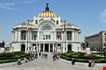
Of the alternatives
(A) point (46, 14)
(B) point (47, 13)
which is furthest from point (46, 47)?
(B) point (47, 13)

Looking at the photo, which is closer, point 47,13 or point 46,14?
point 46,14

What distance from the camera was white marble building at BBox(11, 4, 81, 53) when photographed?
128500 millimetres

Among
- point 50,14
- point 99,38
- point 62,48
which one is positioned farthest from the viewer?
point 99,38

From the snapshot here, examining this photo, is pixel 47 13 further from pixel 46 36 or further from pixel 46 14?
pixel 46 36

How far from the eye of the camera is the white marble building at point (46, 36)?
128500 mm

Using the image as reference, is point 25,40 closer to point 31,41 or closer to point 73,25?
point 31,41

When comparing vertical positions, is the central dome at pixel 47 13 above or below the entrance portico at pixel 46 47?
above

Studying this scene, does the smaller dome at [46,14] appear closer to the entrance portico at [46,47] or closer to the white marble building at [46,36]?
the white marble building at [46,36]

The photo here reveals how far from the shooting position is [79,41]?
436 feet

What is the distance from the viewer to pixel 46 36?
130 meters

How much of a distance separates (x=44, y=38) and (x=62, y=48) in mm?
9834

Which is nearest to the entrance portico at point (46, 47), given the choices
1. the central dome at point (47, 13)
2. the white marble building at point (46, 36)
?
the white marble building at point (46, 36)

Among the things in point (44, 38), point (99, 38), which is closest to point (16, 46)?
point (44, 38)

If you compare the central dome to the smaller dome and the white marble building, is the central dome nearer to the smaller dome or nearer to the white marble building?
the smaller dome
